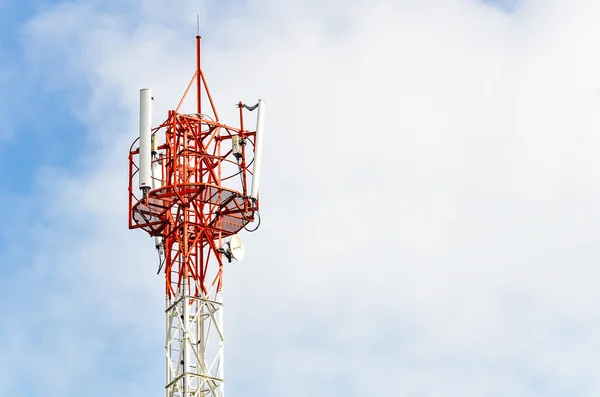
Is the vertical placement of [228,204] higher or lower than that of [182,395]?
higher

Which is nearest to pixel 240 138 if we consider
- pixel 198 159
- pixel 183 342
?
pixel 198 159

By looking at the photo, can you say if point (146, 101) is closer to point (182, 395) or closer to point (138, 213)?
point (138, 213)

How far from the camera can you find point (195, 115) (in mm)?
126000

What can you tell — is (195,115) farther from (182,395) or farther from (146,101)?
(182,395)

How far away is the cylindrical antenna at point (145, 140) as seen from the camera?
122062mm

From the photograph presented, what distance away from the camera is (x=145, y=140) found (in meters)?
123

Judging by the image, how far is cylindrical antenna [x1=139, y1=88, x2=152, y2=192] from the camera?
122062 millimetres

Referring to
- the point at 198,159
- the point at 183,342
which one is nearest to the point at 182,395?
the point at 183,342

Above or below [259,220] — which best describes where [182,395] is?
below

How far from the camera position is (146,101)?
12225 cm

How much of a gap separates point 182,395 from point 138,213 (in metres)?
9.44

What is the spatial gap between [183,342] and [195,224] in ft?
20.0

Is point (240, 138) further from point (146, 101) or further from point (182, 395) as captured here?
point (182, 395)

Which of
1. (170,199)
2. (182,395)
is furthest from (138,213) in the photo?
(182,395)
